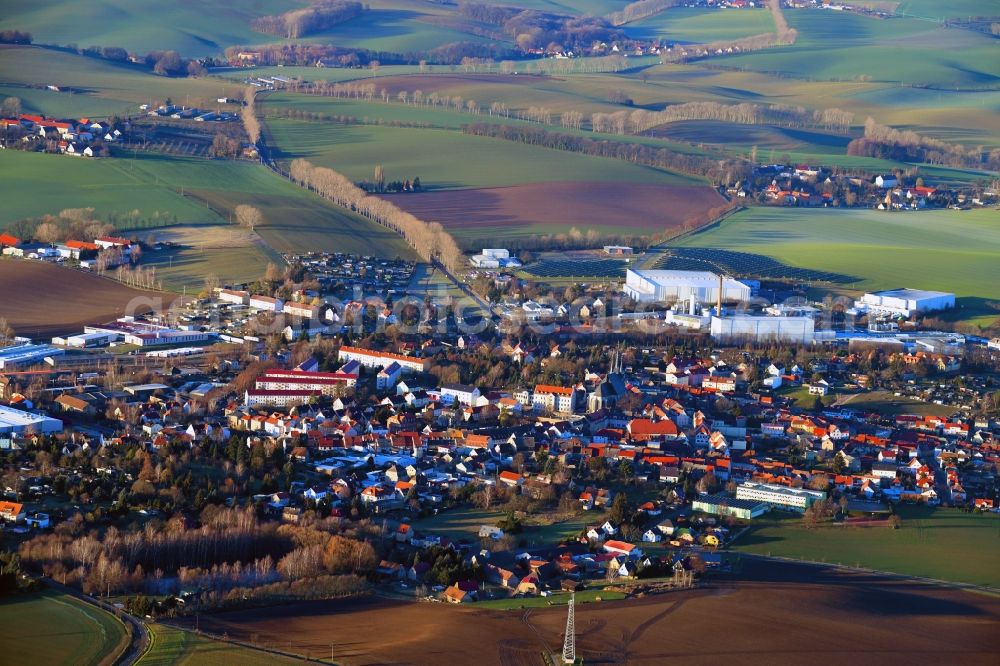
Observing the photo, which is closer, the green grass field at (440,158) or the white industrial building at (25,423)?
the white industrial building at (25,423)

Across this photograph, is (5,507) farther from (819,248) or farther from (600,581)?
(819,248)

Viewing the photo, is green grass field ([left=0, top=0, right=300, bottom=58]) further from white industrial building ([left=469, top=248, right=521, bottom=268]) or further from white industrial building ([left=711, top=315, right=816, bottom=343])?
white industrial building ([left=711, top=315, right=816, bottom=343])

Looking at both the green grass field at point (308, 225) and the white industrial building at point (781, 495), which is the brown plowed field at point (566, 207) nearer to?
the green grass field at point (308, 225)

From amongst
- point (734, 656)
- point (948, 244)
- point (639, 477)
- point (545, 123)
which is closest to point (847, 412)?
point (639, 477)

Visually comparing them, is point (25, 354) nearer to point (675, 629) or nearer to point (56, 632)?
point (56, 632)

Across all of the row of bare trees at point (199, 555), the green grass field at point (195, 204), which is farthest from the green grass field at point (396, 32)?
the row of bare trees at point (199, 555)

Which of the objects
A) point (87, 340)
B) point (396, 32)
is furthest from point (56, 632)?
point (396, 32)
